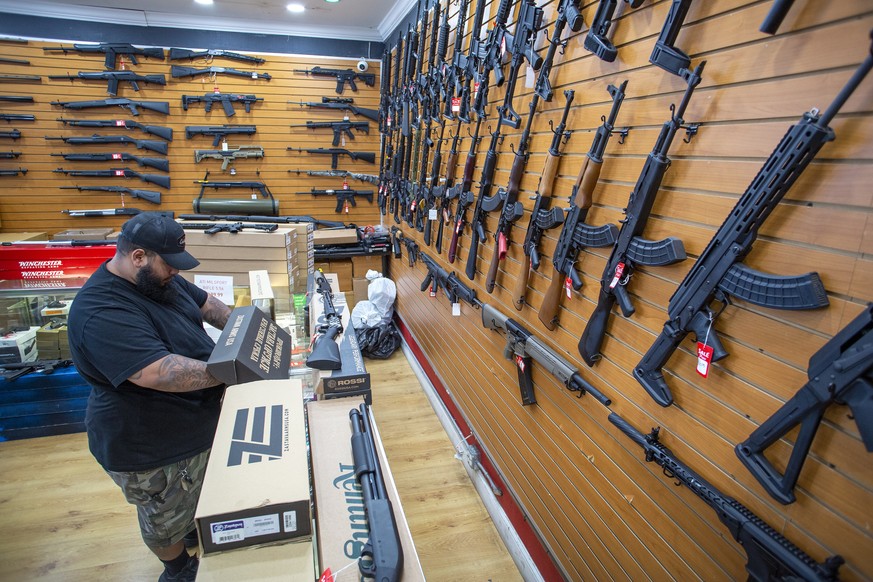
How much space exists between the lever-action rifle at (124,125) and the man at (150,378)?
4.75 m

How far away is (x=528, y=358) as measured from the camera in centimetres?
214

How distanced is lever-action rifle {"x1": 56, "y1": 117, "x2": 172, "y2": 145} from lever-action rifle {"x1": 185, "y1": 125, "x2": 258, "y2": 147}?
25 cm

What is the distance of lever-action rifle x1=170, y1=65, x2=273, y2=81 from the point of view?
5.47m

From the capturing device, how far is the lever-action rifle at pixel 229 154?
5.73 metres

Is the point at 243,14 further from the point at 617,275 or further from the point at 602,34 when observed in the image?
the point at 617,275

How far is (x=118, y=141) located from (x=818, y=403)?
7353 mm

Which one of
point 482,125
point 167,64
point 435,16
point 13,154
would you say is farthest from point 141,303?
point 13,154

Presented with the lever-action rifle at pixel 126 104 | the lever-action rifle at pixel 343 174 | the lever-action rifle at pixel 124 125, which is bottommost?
the lever-action rifle at pixel 343 174

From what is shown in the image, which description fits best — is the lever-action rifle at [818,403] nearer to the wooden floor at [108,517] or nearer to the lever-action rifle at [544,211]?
the lever-action rifle at [544,211]

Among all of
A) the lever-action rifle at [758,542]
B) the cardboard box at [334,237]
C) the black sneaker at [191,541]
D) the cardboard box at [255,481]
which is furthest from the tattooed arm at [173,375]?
the cardboard box at [334,237]

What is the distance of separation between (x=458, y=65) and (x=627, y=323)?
7.52ft

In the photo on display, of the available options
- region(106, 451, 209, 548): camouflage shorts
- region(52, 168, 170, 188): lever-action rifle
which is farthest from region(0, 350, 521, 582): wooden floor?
region(52, 168, 170, 188): lever-action rifle

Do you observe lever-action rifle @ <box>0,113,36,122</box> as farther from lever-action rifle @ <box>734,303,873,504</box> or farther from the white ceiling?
lever-action rifle @ <box>734,303,873,504</box>

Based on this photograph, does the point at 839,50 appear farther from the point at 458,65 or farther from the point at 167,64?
the point at 167,64
